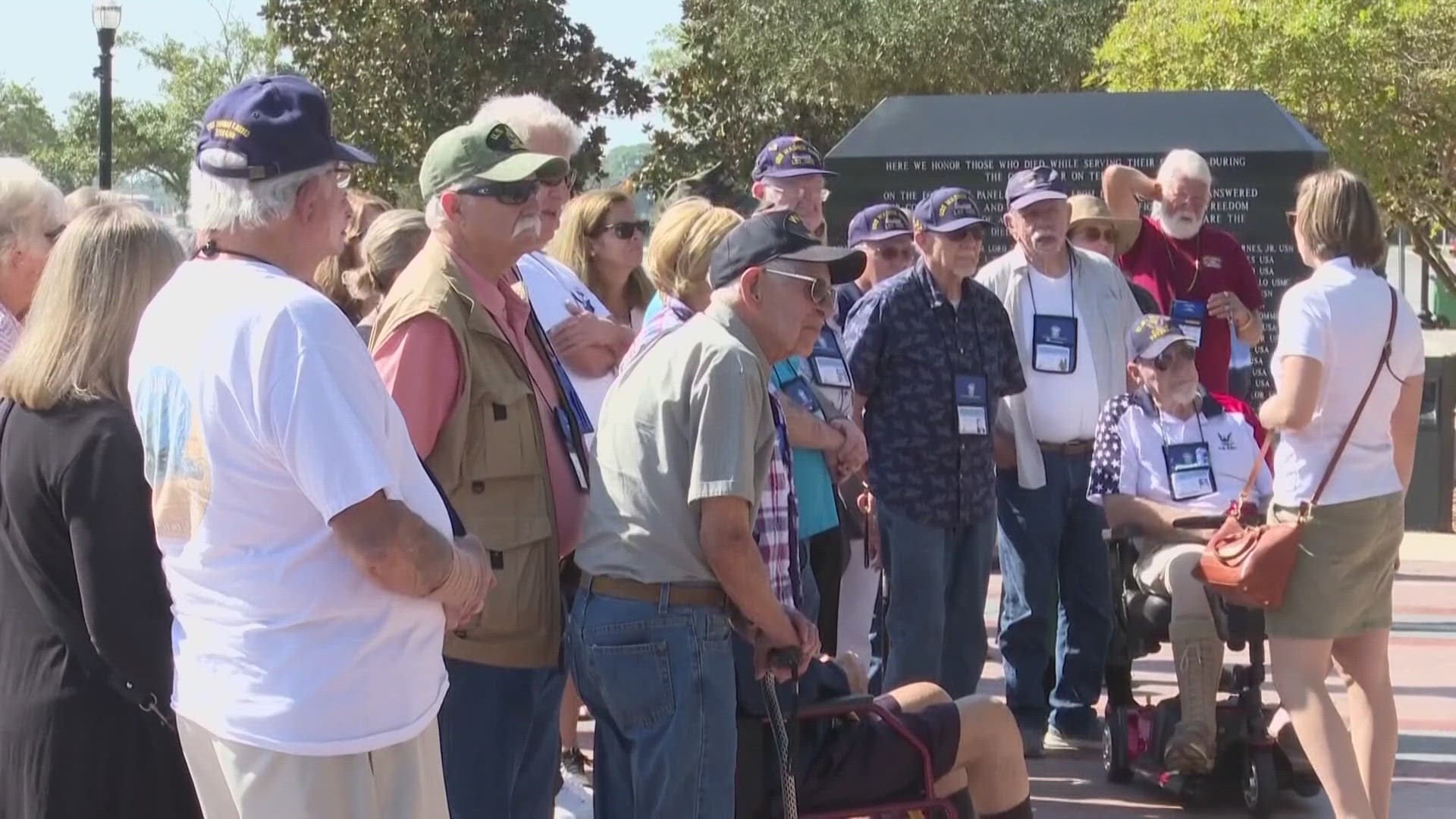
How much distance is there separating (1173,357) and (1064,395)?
474mm

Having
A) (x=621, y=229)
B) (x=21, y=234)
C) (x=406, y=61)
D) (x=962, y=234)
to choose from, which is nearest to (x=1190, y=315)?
(x=962, y=234)

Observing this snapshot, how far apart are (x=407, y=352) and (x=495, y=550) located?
43cm

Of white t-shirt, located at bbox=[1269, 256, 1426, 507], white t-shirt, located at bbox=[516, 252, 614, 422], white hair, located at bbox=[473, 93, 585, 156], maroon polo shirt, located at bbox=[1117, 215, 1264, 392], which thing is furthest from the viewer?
maroon polo shirt, located at bbox=[1117, 215, 1264, 392]

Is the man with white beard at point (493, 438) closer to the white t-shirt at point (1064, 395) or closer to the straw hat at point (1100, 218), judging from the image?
the white t-shirt at point (1064, 395)

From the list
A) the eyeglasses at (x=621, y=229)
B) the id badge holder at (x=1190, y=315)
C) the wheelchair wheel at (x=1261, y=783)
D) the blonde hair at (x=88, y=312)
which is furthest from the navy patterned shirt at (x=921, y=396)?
the blonde hair at (x=88, y=312)

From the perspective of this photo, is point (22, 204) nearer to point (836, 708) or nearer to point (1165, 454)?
point (836, 708)

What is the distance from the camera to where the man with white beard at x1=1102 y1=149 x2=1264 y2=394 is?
279 inches

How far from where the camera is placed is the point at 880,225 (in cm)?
646

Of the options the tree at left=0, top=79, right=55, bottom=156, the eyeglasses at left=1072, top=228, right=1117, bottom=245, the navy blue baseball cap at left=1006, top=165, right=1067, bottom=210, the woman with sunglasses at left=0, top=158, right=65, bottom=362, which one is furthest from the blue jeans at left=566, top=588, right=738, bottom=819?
the tree at left=0, top=79, right=55, bottom=156

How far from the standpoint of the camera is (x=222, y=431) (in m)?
2.54

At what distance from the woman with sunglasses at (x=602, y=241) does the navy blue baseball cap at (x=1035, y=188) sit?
63.9 inches

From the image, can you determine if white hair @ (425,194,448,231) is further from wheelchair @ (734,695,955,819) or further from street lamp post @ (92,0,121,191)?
street lamp post @ (92,0,121,191)

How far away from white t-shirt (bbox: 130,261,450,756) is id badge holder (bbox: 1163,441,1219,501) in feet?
12.6

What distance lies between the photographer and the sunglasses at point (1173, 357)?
233 inches
